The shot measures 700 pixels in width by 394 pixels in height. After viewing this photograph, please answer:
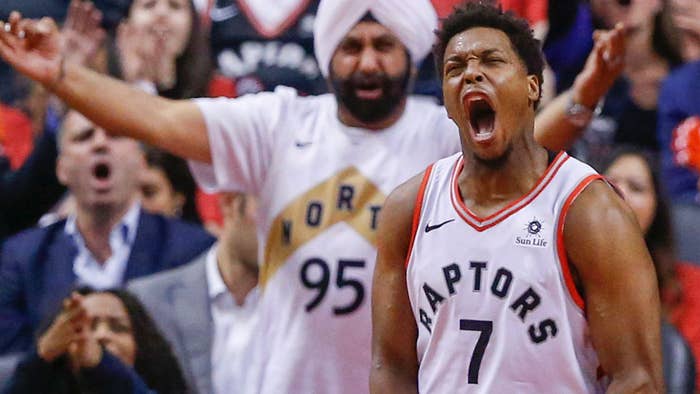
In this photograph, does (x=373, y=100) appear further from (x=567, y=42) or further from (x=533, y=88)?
(x=567, y=42)

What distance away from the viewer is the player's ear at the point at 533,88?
3.53 meters

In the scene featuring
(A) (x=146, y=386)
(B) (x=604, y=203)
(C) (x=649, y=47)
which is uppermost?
(C) (x=649, y=47)

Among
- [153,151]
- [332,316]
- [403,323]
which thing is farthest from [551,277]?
[153,151]

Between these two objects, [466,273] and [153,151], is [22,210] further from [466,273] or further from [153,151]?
[466,273]

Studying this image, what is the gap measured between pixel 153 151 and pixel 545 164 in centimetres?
326

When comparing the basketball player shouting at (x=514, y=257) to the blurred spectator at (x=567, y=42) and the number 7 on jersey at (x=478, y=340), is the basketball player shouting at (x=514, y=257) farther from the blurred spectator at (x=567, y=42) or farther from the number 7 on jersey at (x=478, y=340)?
the blurred spectator at (x=567, y=42)

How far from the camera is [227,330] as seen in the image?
570cm

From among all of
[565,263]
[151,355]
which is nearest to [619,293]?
[565,263]

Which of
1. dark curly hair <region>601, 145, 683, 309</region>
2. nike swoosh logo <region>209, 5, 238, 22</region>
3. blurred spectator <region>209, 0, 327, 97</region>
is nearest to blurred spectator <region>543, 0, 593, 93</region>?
dark curly hair <region>601, 145, 683, 309</region>

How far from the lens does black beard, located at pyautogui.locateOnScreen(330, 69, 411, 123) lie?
4.70 meters

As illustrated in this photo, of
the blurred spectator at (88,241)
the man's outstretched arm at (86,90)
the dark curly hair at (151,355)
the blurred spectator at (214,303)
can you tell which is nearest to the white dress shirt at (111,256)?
the blurred spectator at (88,241)

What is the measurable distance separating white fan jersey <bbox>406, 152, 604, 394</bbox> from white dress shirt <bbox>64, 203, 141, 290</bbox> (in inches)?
107

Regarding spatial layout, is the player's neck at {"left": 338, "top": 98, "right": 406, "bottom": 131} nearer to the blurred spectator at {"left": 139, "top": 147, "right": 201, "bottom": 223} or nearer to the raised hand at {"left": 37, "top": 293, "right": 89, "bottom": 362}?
the raised hand at {"left": 37, "top": 293, "right": 89, "bottom": 362}

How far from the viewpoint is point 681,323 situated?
18.5 ft
